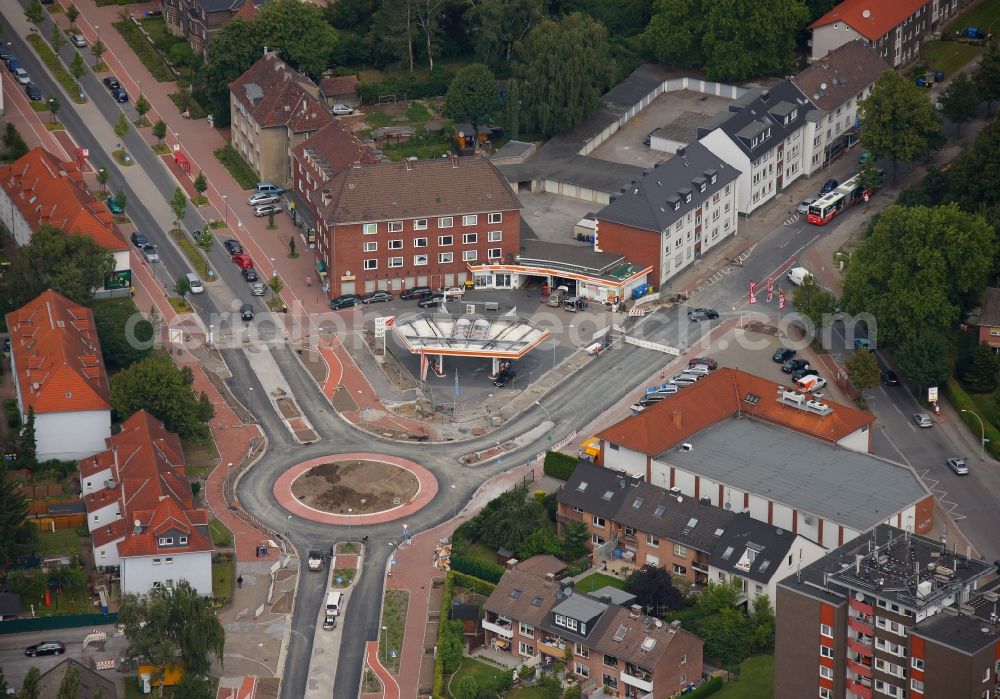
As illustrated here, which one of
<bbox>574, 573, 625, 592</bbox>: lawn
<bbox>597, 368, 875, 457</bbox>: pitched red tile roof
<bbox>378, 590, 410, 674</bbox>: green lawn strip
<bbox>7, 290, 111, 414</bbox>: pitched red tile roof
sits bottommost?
<bbox>378, 590, 410, 674</bbox>: green lawn strip

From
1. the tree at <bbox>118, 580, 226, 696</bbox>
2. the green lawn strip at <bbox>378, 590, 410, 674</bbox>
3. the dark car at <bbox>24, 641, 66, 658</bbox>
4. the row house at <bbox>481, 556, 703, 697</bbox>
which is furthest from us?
the dark car at <bbox>24, 641, 66, 658</bbox>

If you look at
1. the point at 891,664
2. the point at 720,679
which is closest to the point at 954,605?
the point at 891,664

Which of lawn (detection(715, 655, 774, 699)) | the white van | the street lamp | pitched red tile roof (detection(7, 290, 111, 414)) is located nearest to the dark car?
the white van

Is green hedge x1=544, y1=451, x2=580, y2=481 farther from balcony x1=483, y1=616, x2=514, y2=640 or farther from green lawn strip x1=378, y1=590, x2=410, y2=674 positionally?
balcony x1=483, y1=616, x2=514, y2=640

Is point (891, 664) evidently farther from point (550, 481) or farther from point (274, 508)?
point (274, 508)

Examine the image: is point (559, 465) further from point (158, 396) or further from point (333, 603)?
point (158, 396)

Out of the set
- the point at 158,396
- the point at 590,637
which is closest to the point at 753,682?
the point at 590,637
